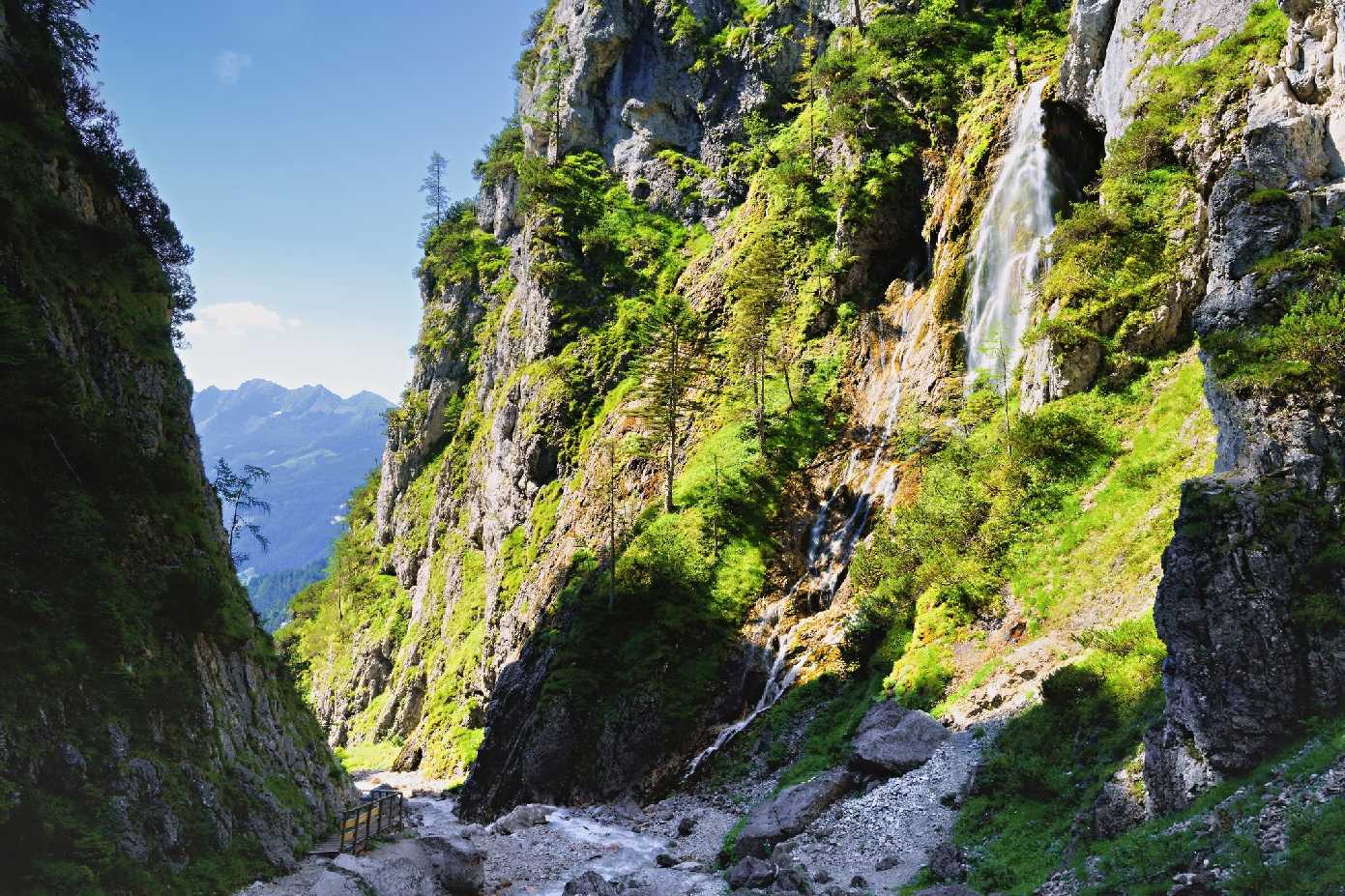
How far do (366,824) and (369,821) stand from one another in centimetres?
30

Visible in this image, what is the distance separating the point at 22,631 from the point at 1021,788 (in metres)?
25.6

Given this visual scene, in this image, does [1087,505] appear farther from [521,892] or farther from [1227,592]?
[521,892]

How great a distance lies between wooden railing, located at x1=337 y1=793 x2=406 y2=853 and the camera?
2273cm

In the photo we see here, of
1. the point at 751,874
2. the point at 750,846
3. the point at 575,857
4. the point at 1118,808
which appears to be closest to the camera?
the point at 1118,808

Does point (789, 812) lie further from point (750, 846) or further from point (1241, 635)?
point (1241, 635)

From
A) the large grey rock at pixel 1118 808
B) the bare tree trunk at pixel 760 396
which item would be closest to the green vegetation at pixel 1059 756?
the large grey rock at pixel 1118 808

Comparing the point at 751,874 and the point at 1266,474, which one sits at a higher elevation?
the point at 1266,474

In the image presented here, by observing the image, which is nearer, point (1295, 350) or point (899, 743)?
point (1295, 350)

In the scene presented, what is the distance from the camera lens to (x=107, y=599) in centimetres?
2062

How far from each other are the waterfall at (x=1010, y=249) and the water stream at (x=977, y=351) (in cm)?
5

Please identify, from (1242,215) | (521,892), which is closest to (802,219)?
(1242,215)

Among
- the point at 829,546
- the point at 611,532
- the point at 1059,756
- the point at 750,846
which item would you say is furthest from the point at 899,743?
the point at 611,532

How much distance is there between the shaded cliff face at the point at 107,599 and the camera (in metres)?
17.4

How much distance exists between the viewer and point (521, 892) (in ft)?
78.1
